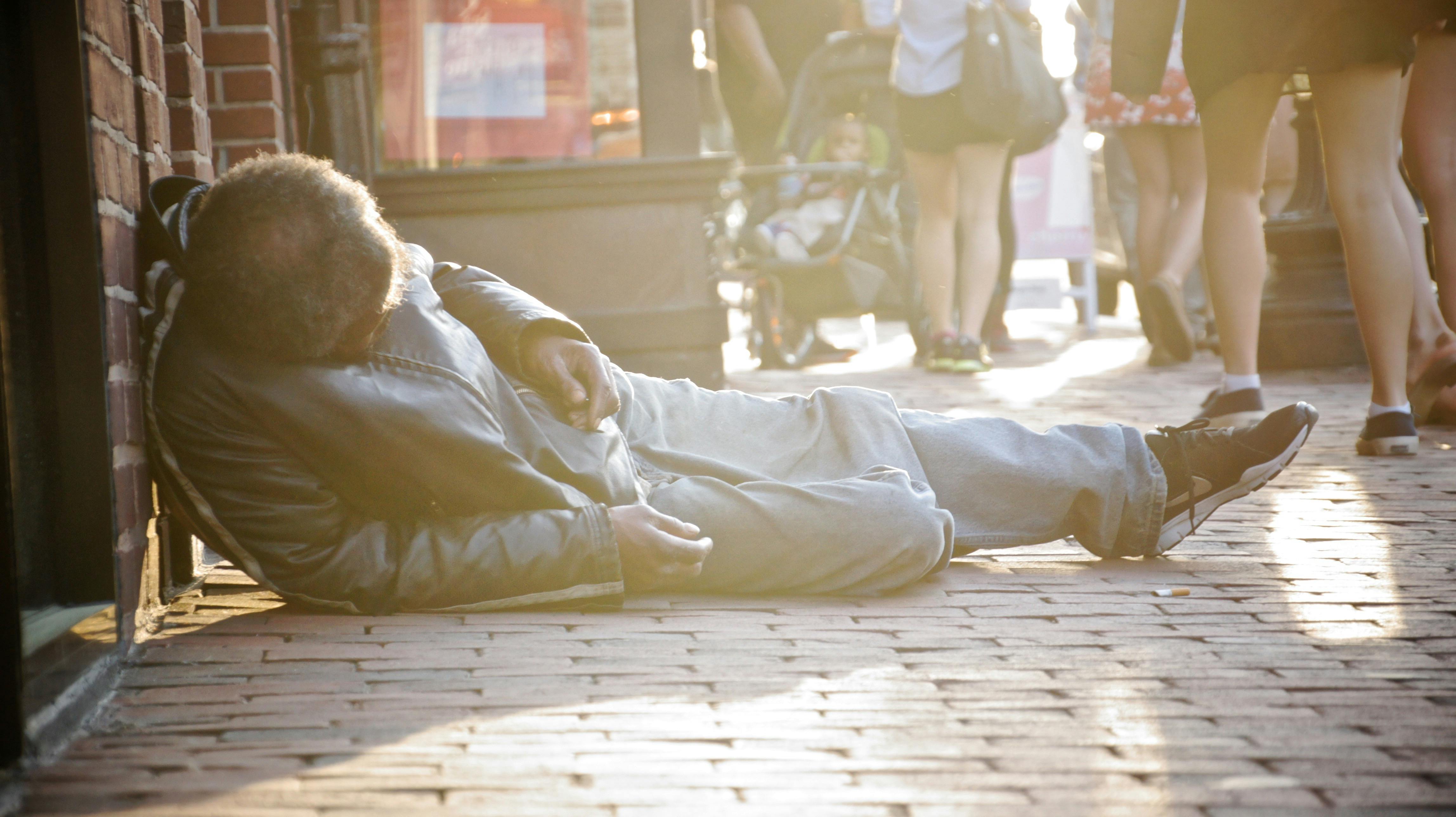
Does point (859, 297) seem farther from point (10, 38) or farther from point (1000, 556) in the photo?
point (10, 38)

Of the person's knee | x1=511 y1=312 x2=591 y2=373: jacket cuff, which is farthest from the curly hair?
the person's knee

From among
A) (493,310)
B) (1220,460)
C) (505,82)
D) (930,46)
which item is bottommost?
(1220,460)

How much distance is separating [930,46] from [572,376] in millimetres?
3873

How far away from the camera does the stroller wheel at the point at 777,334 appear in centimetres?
662

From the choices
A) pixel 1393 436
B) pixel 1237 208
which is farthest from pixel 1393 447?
pixel 1237 208

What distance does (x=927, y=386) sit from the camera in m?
5.46

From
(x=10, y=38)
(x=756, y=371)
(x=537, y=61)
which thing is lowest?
(x=756, y=371)

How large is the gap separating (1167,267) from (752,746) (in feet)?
15.4

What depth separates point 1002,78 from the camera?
18.4ft

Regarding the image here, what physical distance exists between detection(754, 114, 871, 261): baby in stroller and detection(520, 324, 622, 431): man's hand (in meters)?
4.34

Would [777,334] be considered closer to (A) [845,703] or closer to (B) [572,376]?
(B) [572,376]

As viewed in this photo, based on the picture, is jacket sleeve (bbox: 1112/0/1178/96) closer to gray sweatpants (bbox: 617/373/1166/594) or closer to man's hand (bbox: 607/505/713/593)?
gray sweatpants (bbox: 617/373/1166/594)

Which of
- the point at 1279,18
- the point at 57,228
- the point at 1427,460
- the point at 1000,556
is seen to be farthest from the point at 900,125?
the point at 57,228

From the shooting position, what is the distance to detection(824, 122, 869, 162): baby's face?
7281mm
